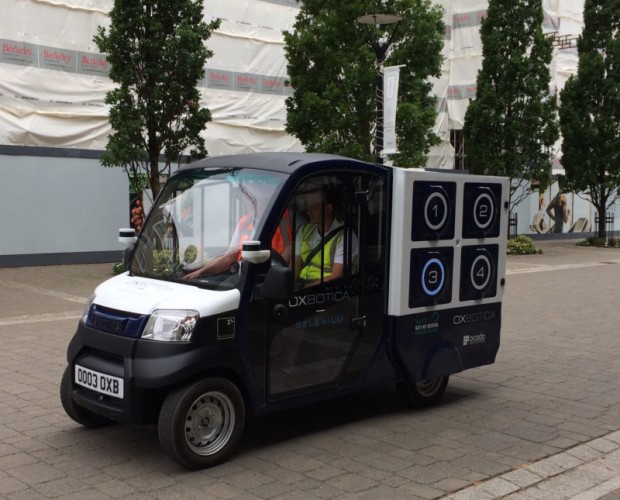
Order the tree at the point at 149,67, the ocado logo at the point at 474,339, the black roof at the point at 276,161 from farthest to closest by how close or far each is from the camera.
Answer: the tree at the point at 149,67, the ocado logo at the point at 474,339, the black roof at the point at 276,161

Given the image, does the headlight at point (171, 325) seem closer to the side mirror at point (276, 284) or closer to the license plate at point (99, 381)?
the license plate at point (99, 381)

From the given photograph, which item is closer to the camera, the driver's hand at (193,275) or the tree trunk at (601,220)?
the driver's hand at (193,275)

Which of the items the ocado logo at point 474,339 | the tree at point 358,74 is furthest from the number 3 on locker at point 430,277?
the tree at point 358,74

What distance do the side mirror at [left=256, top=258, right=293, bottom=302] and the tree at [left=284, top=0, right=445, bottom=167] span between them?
13006mm

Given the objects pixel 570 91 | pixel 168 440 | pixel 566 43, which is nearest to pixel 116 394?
pixel 168 440

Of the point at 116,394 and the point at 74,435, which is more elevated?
the point at 116,394

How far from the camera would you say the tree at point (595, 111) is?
1017 inches

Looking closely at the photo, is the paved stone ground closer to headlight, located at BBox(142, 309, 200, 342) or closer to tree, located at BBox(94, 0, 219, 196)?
headlight, located at BBox(142, 309, 200, 342)

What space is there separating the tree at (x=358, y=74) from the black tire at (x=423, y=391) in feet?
38.3

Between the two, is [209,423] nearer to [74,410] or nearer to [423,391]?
[74,410]

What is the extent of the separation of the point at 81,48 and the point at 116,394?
1525cm

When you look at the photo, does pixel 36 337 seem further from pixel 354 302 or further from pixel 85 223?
pixel 85 223

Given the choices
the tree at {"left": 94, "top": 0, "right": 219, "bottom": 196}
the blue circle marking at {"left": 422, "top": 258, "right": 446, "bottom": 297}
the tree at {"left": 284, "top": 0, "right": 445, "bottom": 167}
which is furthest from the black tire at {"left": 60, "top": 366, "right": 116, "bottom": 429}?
the tree at {"left": 284, "top": 0, "right": 445, "bottom": 167}

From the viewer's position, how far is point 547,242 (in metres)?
29.1
